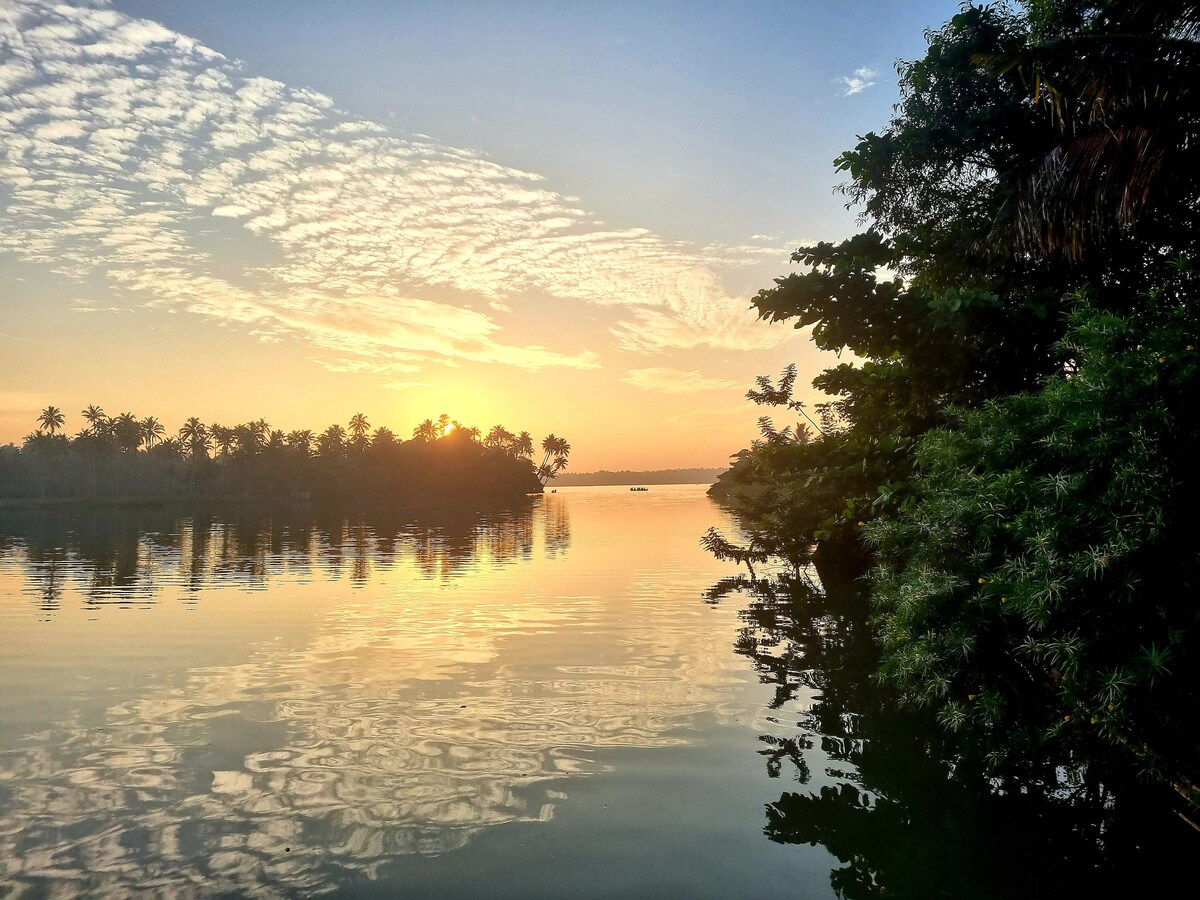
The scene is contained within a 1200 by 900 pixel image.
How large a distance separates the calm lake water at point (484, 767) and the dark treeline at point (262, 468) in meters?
105

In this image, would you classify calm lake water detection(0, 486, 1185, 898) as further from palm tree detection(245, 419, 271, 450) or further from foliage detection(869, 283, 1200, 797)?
palm tree detection(245, 419, 271, 450)

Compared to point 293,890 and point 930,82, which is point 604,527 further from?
point 293,890

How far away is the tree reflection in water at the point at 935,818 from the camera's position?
6.16 meters

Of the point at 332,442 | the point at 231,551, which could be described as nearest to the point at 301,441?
the point at 332,442

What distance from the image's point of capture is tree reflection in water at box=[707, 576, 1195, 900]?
6160 mm

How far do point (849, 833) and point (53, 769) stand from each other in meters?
8.21

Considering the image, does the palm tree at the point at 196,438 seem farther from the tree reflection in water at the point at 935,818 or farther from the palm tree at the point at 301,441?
the tree reflection in water at the point at 935,818

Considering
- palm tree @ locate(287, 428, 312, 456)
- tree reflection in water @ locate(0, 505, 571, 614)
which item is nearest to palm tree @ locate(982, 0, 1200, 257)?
tree reflection in water @ locate(0, 505, 571, 614)

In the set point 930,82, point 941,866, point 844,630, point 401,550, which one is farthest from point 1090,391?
point 401,550

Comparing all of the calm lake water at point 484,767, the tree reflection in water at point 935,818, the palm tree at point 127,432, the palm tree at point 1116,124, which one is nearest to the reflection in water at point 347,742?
the calm lake water at point 484,767

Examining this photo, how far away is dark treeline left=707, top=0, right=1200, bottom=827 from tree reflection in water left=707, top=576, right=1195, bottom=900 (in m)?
0.41

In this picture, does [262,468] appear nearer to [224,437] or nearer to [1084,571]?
[224,437]

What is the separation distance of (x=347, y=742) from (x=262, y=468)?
130469 mm

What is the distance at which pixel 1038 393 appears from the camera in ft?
29.9
